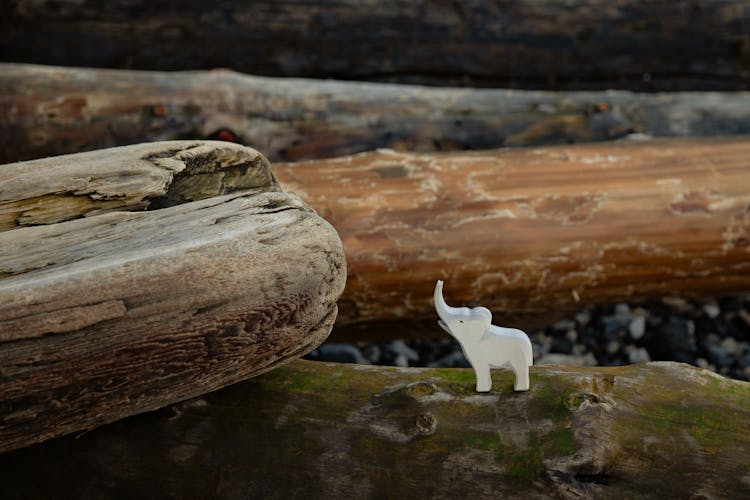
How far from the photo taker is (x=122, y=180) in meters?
2.24

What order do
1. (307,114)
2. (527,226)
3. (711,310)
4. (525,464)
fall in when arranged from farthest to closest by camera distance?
(307,114) → (711,310) → (527,226) → (525,464)

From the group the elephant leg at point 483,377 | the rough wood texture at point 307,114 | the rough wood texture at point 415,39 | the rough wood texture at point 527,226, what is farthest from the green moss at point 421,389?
the rough wood texture at point 415,39

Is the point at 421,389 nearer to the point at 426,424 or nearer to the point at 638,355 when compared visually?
the point at 426,424

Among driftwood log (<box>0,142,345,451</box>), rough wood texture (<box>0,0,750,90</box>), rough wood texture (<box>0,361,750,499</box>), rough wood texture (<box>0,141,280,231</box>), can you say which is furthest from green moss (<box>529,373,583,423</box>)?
rough wood texture (<box>0,0,750,90</box>)

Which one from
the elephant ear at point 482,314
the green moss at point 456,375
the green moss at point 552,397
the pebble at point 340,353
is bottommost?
the pebble at point 340,353

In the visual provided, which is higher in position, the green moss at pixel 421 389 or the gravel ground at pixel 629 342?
the green moss at pixel 421 389

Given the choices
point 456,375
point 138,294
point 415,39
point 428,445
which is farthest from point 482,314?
point 415,39

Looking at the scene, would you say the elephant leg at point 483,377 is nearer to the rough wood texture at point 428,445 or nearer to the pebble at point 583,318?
the rough wood texture at point 428,445

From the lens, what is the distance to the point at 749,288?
11.0 ft

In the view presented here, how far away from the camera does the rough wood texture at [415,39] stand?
4.12 meters

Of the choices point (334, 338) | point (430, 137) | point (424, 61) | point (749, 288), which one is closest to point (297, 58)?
point (424, 61)

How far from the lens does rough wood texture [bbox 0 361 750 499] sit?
6.15 feet

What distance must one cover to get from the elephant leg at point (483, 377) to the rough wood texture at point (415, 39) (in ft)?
8.65

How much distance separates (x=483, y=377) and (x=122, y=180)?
1.07 meters
